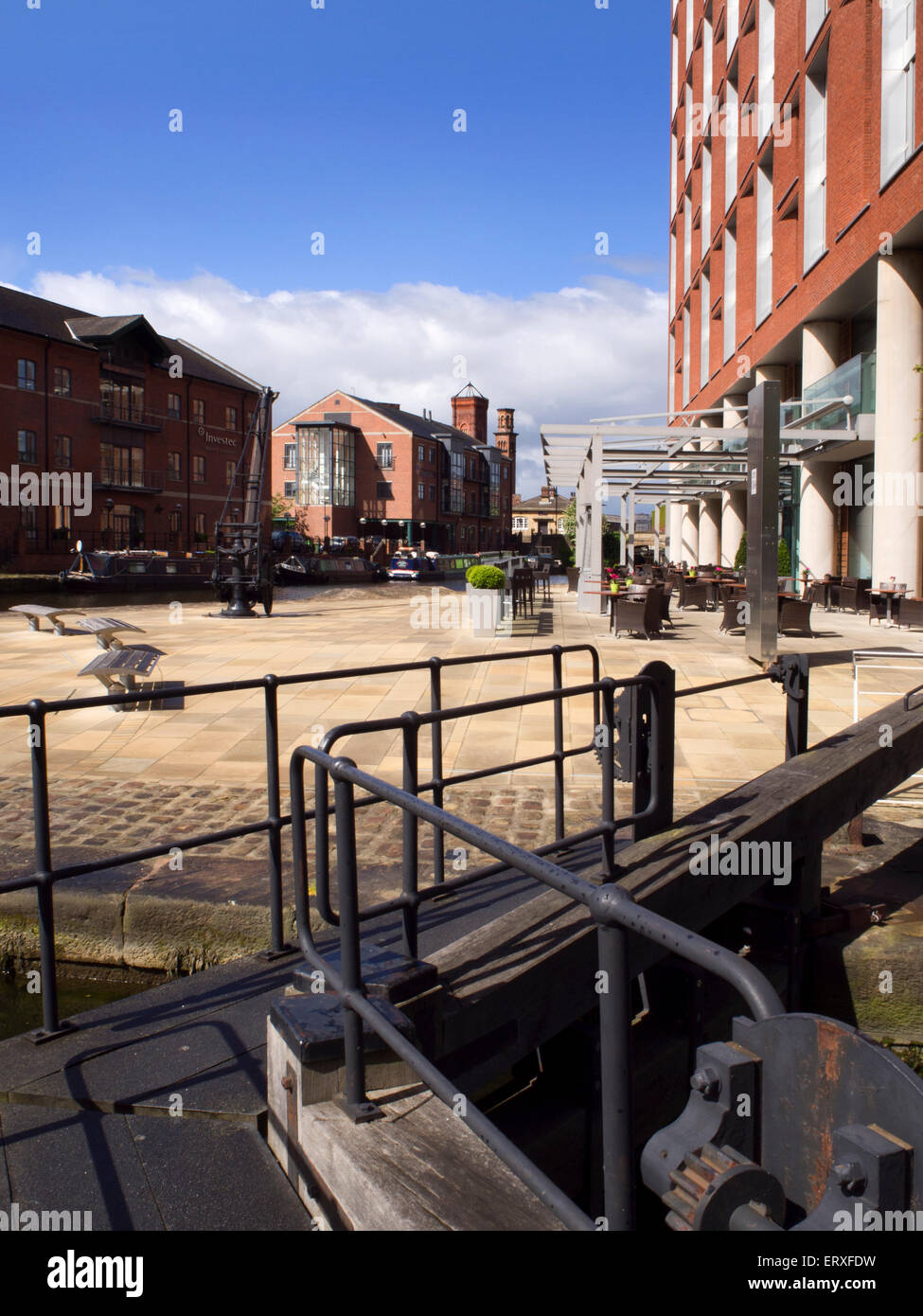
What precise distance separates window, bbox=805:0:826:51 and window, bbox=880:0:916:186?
375 cm

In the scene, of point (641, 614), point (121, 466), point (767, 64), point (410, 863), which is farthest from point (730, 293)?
point (121, 466)

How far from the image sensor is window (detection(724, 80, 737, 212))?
30.6 meters

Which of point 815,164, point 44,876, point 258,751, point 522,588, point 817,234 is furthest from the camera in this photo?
point 815,164

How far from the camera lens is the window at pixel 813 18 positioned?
69.6 feet

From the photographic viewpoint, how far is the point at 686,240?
41312 millimetres

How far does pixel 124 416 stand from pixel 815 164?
40620mm

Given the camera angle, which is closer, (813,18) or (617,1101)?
(617,1101)

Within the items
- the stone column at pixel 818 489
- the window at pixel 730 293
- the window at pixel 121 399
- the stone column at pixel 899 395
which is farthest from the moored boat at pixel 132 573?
the stone column at pixel 899 395

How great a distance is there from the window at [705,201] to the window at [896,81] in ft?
57.5

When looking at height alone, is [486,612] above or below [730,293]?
below

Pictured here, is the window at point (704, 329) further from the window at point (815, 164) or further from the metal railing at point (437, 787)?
the metal railing at point (437, 787)

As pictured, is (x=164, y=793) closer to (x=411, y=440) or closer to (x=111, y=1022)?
(x=111, y=1022)

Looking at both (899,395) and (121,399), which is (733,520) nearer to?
(899,395)
